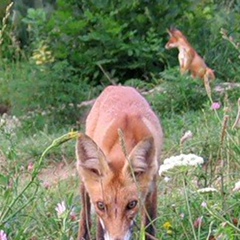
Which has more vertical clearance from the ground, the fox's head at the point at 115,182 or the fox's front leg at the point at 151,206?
the fox's head at the point at 115,182

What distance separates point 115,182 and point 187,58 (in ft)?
15.8

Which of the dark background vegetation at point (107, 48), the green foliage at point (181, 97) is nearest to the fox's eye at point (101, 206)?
the green foliage at point (181, 97)

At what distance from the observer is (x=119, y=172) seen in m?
5.10

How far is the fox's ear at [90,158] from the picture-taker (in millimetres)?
4980

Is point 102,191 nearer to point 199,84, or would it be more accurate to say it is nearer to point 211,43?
point 199,84

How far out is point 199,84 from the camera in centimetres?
938

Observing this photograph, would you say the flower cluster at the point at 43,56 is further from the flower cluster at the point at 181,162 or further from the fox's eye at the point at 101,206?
the flower cluster at the point at 181,162

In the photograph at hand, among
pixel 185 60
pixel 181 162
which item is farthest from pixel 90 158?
pixel 185 60

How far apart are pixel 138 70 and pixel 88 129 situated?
15.3ft

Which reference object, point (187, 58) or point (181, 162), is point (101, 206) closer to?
point (181, 162)

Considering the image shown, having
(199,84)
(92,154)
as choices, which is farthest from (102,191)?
(199,84)

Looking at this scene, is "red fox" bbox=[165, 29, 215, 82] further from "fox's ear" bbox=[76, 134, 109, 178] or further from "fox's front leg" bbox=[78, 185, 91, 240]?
"fox's ear" bbox=[76, 134, 109, 178]

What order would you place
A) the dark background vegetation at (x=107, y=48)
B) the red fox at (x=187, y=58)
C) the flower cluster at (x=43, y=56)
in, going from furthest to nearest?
1. the flower cluster at (x=43, y=56)
2. the dark background vegetation at (x=107, y=48)
3. the red fox at (x=187, y=58)

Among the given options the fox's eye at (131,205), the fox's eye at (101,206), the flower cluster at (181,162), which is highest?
the flower cluster at (181,162)
